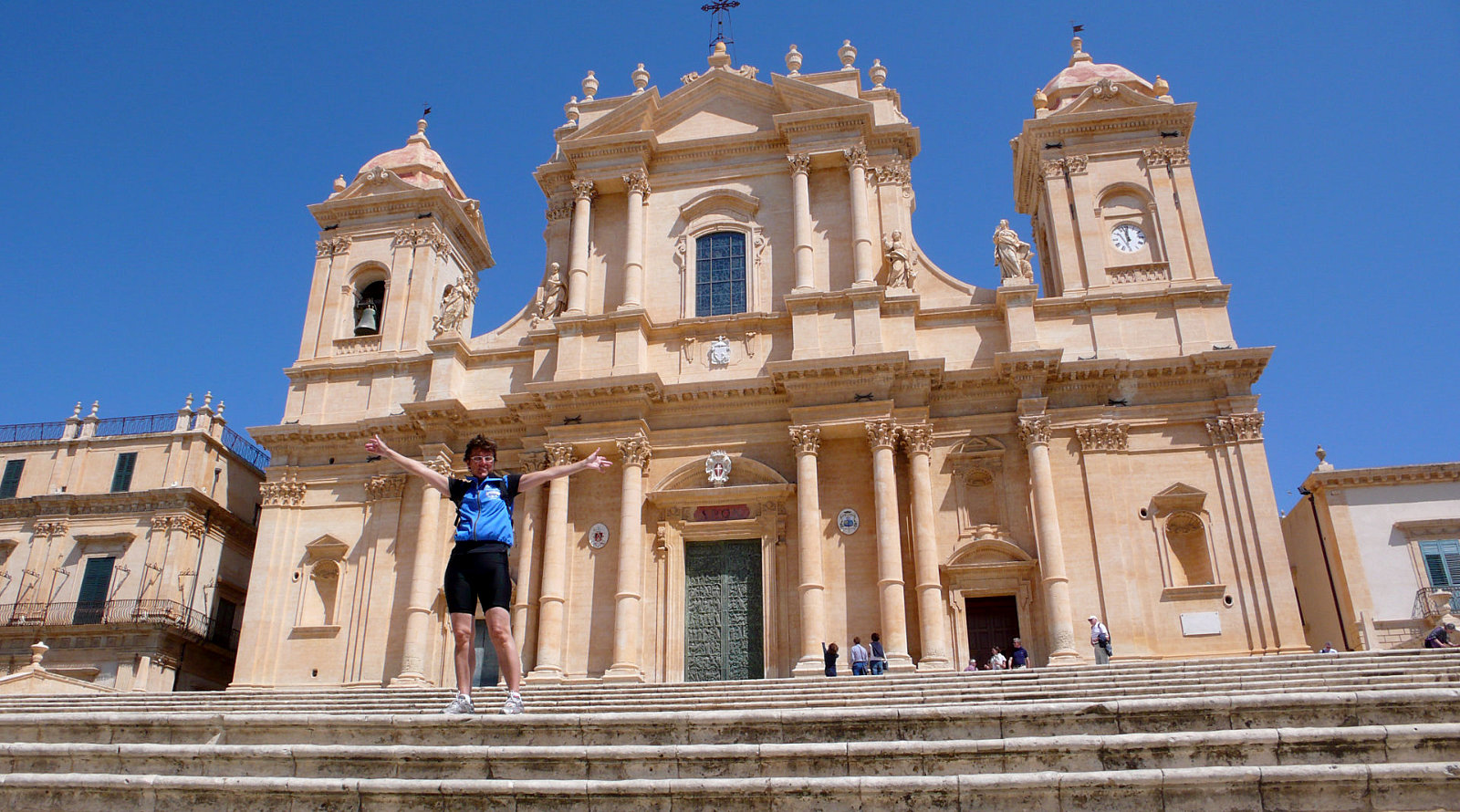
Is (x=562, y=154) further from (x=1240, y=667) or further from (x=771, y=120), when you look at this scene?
(x=1240, y=667)

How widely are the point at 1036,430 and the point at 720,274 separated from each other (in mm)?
8061

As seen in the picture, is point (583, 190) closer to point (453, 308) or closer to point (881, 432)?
point (453, 308)

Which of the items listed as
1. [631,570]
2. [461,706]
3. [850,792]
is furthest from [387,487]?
[850,792]

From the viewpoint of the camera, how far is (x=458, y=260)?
29.1 metres

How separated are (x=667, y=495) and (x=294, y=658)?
890 cm

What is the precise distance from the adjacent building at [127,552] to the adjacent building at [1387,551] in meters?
29.1

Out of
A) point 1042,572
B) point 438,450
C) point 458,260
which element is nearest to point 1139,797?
point 1042,572

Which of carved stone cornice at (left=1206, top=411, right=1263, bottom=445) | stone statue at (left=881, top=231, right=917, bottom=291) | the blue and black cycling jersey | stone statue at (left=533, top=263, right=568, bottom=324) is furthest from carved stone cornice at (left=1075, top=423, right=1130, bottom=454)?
the blue and black cycling jersey

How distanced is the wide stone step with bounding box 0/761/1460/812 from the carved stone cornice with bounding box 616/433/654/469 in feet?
47.7

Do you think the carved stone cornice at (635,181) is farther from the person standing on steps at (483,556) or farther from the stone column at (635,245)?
the person standing on steps at (483,556)

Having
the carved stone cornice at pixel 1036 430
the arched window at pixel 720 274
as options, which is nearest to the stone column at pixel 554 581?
the arched window at pixel 720 274

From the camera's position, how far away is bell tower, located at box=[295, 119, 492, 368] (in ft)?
85.5

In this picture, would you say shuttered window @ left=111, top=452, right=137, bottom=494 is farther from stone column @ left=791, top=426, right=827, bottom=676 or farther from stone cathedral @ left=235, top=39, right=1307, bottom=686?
stone column @ left=791, top=426, right=827, bottom=676

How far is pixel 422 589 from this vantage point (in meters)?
22.3
